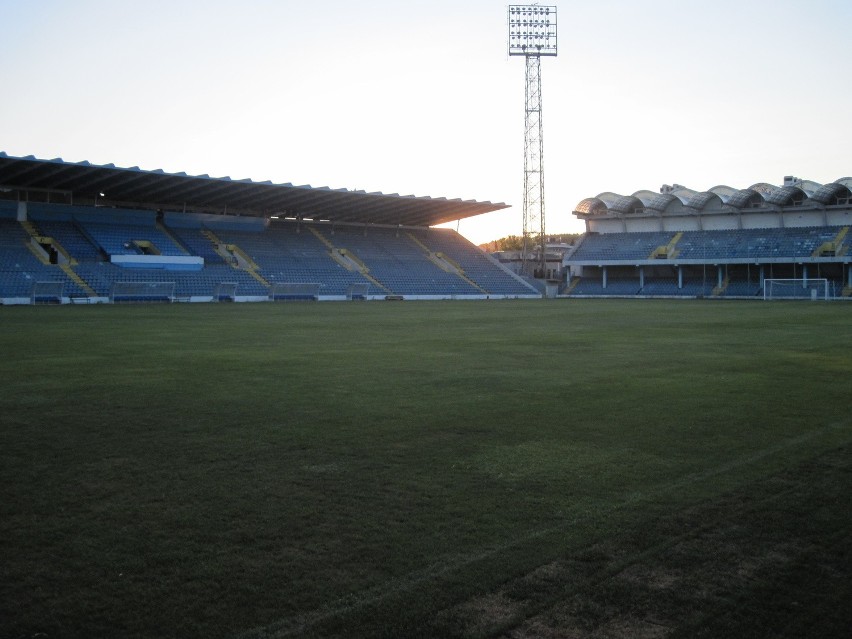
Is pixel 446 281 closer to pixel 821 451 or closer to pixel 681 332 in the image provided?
pixel 681 332

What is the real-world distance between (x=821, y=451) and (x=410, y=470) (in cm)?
352

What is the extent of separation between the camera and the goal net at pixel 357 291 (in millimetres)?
52625

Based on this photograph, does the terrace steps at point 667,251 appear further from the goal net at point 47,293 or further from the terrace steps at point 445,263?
the goal net at point 47,293

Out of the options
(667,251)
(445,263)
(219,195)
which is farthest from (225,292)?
(667,251)

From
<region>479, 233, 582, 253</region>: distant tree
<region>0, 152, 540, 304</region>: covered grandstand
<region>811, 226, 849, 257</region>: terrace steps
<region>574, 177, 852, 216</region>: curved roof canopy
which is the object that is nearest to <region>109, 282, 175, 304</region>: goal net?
<region>0, 152, 540, 304</region>: covered grandstand

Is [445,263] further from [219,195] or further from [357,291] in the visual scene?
[219,195]

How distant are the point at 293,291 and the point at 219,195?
9.07m

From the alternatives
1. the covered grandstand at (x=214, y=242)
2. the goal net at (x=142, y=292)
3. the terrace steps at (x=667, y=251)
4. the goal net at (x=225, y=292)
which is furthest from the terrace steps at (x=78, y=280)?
the terrace steps at (x=667, y=251)

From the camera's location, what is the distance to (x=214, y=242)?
5369 cm

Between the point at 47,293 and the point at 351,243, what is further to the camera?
the point at 351,243

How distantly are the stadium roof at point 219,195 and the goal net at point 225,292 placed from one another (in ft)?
21.8

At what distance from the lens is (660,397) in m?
9.55

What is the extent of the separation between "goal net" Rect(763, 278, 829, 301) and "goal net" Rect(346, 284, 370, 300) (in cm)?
2846

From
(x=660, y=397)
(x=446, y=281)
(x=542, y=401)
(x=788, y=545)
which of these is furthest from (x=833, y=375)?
(x=446, y=281)
